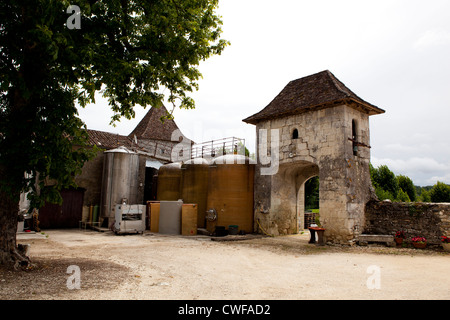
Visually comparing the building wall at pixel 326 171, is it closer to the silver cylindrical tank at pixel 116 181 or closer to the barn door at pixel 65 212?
the silver cylindrical tank at pixel 116 181

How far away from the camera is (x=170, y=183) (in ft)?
68.3

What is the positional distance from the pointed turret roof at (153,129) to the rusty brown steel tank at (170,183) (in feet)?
44.4

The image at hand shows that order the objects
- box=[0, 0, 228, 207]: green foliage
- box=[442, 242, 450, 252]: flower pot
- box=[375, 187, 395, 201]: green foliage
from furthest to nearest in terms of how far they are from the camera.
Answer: box=[375, 187, 395, 201]: green foliage → box=[442, 242, 450, 252]: flower pot → box=[0, 0, 228, 207]: green foliage

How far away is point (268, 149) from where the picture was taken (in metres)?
15.8

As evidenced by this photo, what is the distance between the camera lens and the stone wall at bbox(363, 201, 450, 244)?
11305mm

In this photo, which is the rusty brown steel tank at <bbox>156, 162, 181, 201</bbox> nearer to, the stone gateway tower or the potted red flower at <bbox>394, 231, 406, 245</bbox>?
the stone gateway tower

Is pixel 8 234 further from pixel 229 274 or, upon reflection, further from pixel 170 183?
pixel 170 183

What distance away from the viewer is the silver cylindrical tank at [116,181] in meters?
19.3

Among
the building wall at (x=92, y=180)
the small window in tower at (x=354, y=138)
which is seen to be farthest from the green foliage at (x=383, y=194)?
the building wall at (x=92, y=180)

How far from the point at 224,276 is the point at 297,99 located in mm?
10680

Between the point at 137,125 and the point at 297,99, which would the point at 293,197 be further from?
the point at 137,125

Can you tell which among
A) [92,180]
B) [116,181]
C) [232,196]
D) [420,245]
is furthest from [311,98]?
[92,180]

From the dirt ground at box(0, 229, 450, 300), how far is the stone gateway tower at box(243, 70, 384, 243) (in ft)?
6.84

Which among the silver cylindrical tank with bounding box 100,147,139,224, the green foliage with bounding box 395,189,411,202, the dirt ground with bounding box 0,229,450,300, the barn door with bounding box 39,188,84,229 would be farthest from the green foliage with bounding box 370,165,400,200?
the barn door with bounding box 39,188,84,229
